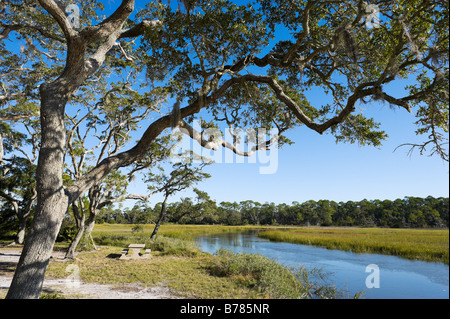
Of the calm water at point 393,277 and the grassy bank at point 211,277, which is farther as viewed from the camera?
the calm water at point 393,277

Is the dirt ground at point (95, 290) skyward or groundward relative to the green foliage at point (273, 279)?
skyward

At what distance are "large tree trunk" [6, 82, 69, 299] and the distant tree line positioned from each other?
58.6 ft

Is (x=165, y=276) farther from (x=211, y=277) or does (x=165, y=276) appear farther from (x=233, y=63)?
(x=233, y=63)

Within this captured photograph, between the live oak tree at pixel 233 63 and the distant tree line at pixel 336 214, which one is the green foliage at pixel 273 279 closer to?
the live oak tree at pixel 233 63

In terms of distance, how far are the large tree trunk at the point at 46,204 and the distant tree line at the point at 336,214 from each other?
17.9 m

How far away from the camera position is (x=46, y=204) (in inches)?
130

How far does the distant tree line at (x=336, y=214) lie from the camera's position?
41781 mm

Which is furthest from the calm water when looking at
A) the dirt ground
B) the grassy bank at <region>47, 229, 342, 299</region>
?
the dirt ground

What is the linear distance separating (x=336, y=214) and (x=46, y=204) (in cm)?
6796

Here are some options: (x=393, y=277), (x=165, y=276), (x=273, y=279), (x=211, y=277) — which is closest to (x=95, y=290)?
(x=165, y=276)

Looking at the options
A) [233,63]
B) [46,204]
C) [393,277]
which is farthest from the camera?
[393,277]

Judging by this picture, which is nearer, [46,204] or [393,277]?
[46,204]

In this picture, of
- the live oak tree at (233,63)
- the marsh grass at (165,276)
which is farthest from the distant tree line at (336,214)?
the live oak tree at (233,63)
